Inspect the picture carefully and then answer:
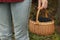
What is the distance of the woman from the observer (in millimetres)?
1742

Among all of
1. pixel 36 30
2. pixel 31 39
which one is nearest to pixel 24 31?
pixel 31 39

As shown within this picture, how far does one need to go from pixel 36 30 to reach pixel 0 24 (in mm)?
1125

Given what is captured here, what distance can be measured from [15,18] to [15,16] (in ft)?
0.07

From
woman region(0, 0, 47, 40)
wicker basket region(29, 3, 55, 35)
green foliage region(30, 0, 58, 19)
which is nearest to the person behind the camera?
woman region(0, 0, 47, 40)

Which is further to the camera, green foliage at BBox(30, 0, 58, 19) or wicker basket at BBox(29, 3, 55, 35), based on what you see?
green foliage at BBox(30, 0, 58, 19)

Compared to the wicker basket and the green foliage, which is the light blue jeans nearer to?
the wicker basket

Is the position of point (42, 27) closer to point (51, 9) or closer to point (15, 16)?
point (51, 9)

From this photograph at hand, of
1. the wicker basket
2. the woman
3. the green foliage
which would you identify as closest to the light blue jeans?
the woman

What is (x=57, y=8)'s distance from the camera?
3.40 metres

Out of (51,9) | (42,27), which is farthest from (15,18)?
(51,9)

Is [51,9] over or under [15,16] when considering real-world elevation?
under

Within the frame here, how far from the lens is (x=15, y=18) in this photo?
1.81m

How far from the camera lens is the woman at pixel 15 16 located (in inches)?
68.6

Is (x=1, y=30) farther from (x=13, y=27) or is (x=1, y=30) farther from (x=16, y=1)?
(x=16, y=1)
